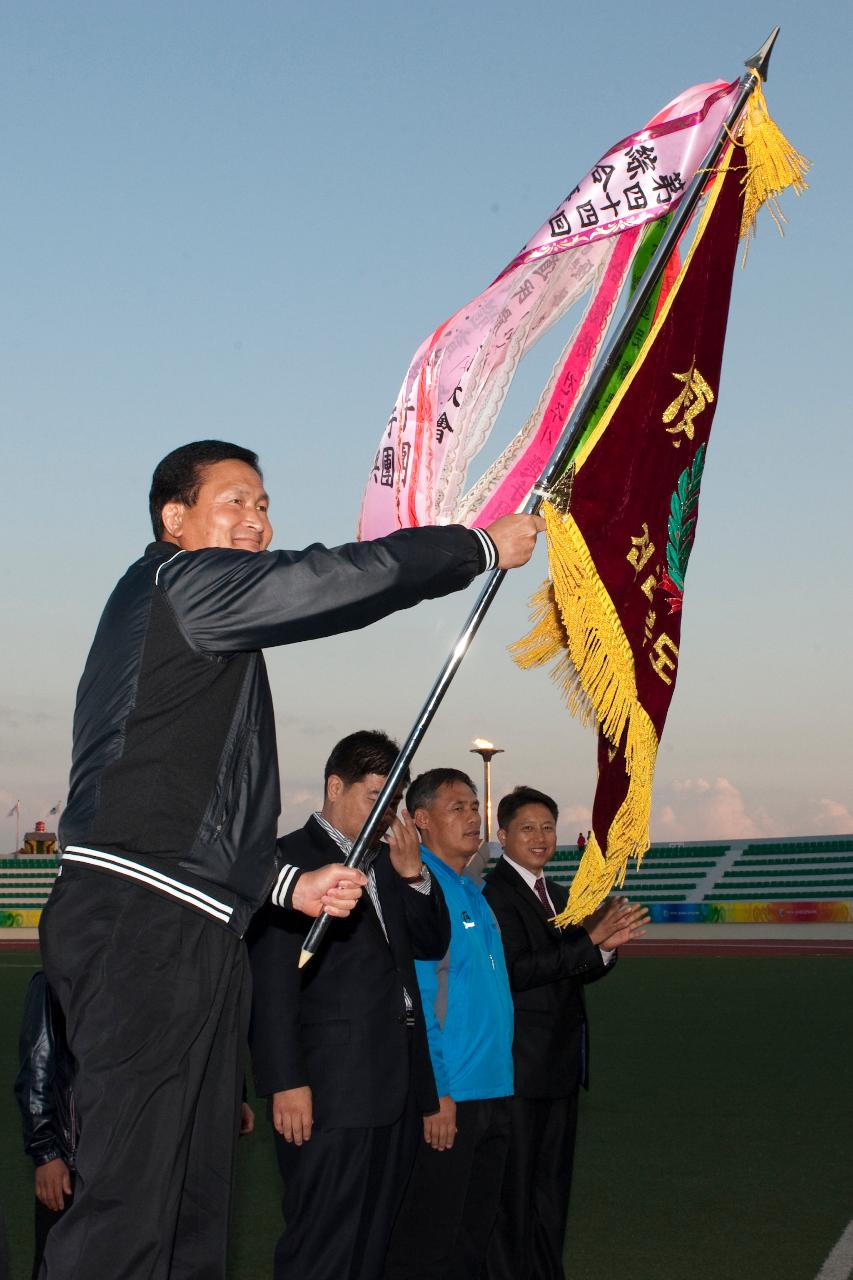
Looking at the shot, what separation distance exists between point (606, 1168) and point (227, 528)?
5502mm

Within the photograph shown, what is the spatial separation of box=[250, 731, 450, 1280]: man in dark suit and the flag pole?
546mm

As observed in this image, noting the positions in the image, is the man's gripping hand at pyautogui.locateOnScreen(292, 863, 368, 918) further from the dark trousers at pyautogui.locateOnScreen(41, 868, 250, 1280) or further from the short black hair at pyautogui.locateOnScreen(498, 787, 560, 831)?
the short black hair at pyautogui.locateOnScreen(498, 787, 560, 831)

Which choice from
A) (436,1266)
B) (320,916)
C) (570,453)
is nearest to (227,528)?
(320,916)

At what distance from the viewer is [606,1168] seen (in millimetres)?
7625

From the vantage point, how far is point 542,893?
593 cm

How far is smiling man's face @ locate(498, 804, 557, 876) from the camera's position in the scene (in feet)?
19.4

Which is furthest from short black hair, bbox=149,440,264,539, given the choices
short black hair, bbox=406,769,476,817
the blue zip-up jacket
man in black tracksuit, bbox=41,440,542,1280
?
short black hair, bbox=406,769,476,817

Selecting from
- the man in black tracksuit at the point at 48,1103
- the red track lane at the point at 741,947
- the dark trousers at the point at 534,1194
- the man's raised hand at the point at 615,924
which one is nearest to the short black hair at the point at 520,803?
the man's raised hand at the point at 615,924

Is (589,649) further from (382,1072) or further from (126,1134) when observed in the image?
(126,1134)

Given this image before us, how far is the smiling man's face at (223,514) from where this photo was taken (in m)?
3.20

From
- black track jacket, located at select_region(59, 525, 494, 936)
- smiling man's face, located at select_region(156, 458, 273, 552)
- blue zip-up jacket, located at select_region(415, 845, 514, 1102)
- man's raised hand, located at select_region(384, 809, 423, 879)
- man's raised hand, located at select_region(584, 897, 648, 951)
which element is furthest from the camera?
man's raised hand, located at select_region(584, 897, 648, 951)

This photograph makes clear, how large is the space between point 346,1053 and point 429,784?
1.58 meters

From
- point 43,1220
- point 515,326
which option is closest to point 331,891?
point 43,1220

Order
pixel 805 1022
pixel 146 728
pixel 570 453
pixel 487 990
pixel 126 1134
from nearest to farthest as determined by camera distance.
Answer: pixel 126 1134
pixel 146 728
pixel 570 453
pixel 487 990
pixel 805 1022
